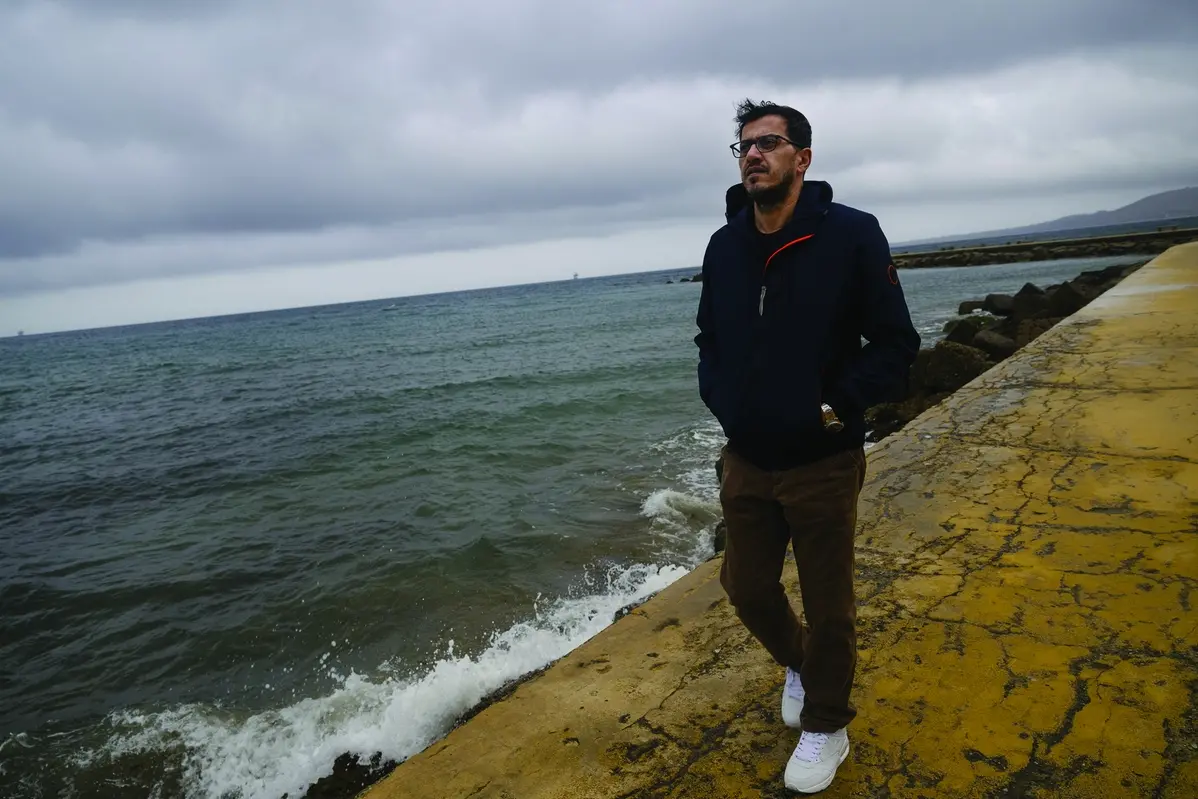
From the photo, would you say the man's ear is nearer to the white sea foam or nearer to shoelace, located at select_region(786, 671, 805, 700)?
shoelace, located at select_region(786, 671, 805, 700)

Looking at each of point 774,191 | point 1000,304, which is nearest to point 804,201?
point 774,191

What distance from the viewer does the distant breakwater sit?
3303 cm

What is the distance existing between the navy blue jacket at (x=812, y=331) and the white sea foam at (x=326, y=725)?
2.90 m

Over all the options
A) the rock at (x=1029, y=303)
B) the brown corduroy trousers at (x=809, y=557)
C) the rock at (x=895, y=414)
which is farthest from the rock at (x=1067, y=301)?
the brown corduroy trousers at (x=809, y=557)

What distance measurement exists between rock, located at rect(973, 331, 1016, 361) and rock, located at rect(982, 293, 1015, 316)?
7.42 m

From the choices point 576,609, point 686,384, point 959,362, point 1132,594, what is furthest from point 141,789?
point 686,384

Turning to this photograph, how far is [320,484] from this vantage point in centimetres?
895

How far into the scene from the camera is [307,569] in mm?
6180

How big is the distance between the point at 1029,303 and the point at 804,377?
15.7 metres

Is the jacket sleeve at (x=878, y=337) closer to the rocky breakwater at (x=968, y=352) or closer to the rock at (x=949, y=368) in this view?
the rocky breakwater at (x=968, y=352)

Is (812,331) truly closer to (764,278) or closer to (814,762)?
(764,278)

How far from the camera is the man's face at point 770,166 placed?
1704mm

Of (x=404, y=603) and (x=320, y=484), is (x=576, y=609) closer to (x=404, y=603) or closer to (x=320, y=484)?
(x=404, y=603)

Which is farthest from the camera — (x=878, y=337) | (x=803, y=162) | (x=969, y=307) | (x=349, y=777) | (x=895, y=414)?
(x=969, y=307)
